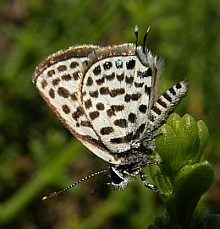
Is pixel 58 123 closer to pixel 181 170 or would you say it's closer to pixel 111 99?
pixel 111 99

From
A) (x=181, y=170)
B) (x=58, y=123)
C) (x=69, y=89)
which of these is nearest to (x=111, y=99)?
(x=69, y=89)

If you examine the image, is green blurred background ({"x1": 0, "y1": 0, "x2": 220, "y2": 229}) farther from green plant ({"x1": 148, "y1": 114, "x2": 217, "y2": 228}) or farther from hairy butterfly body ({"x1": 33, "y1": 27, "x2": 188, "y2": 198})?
green plant ({"x1": 148, "y1": 114, "x2": 217, "y2": 228})

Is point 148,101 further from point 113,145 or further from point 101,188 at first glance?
point 101,188

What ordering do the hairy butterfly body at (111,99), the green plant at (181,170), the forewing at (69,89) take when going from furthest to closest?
the forewing at (69,89) → the hairy butterfly body at (111,99) → the green plant at (181,170)

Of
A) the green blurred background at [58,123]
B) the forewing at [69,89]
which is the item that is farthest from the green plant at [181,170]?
the green blurred background at [58,123]

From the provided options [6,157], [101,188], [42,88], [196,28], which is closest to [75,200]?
[101,188]

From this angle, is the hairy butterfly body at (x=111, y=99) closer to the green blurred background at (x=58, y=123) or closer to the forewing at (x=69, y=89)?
the forewing at (x=69, y=89)
